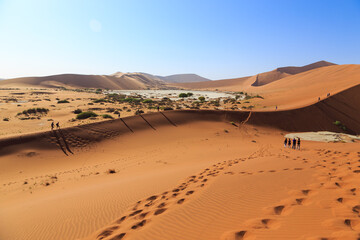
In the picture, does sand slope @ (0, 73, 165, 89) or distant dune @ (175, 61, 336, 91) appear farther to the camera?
distant dune @ (175, 61, 336, 91)

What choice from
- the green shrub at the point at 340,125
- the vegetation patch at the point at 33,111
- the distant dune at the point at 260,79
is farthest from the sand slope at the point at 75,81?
the green shrub at the point at 340,125

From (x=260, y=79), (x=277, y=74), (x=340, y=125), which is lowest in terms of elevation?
(x=340, y=125)

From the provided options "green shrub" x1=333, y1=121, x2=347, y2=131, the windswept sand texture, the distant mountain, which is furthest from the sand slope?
"green shrub" x1=333, y1=121, x2=347, y2=131

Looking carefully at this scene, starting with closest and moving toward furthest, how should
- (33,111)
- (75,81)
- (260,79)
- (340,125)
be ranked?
(340,125), (33,111), (75,81), (260,79)

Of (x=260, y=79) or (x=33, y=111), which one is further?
(x=260, y=79)

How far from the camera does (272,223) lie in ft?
11.9

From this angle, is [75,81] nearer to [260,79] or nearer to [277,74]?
[260,79]

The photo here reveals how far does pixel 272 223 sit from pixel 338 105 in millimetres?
34678

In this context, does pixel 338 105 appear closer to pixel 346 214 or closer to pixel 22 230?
pixel 346 214

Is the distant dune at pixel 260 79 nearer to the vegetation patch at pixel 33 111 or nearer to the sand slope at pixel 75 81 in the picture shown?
the sand slope at pixel 75 81

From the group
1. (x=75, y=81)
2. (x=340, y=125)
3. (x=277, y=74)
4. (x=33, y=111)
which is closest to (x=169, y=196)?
(x=340, y=125)

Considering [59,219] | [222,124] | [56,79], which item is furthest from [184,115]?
[56,79]

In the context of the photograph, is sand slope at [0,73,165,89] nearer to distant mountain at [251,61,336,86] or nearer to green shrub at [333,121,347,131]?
distant mountain at [251,61,336,86]

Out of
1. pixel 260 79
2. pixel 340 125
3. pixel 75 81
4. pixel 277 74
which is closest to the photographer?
pixel 340 125
